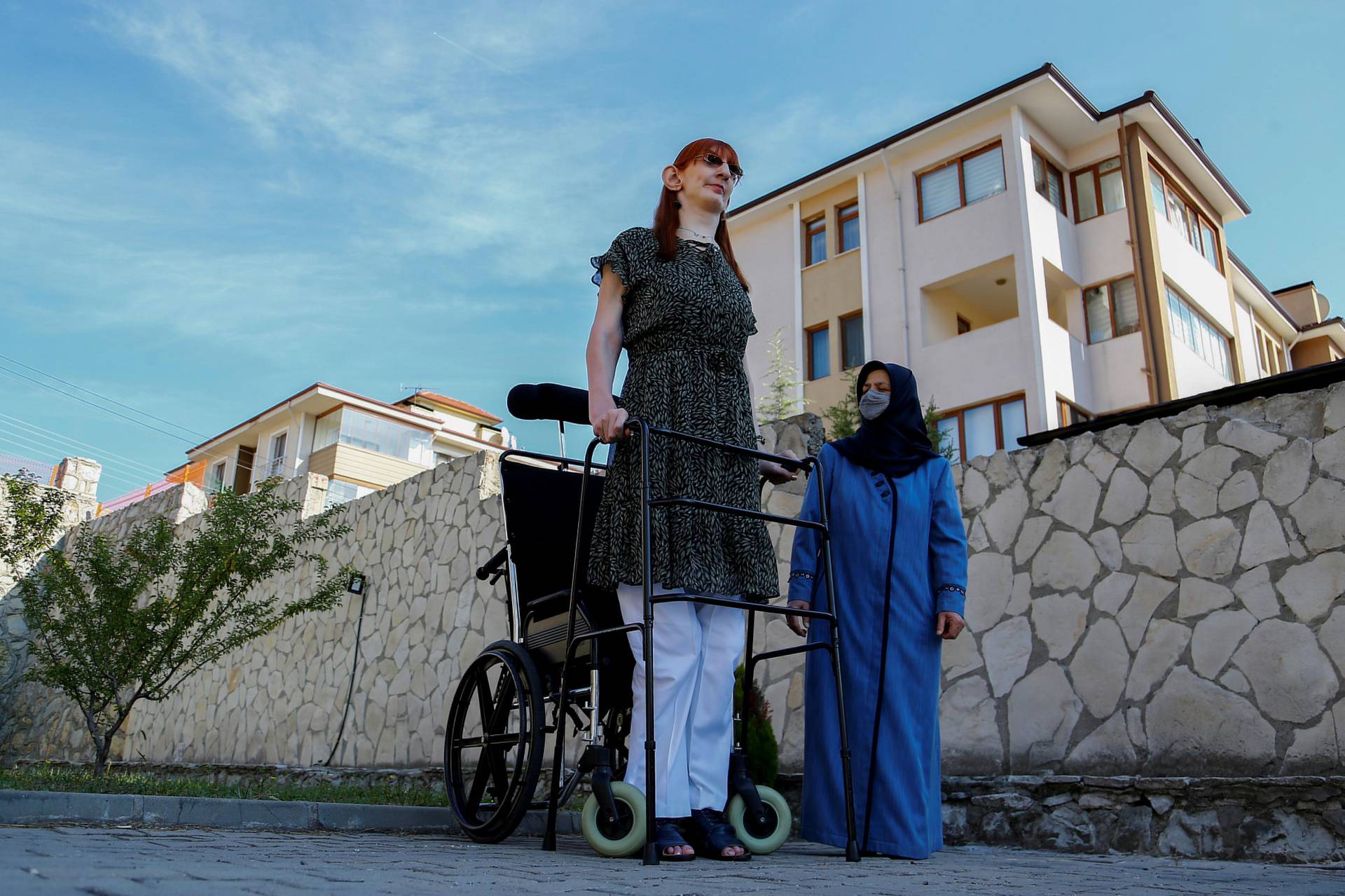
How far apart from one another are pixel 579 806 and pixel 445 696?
2604 millimetres

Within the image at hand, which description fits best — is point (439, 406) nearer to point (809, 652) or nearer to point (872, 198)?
point (872, 198)

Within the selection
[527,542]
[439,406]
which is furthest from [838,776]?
[439,406]

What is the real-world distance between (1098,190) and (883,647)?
14.8 m

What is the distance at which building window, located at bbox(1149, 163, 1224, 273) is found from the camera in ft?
51.4

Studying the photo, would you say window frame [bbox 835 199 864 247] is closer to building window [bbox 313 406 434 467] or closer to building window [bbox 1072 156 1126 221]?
building window [bbox 1072 156 1126 221]

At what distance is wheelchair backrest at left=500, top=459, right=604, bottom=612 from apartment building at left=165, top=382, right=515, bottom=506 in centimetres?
2497

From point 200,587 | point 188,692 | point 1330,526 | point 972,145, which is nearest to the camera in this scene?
point 1330,526

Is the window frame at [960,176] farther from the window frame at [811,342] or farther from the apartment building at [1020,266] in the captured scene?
the window frame at [811,342]

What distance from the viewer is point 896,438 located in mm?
3424

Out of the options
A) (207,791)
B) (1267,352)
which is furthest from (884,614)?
(1267,352)

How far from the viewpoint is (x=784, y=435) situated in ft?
19.7

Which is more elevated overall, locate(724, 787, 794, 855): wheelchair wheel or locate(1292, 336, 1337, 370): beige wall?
locate(1292, 336, 1337, 370): beige wall

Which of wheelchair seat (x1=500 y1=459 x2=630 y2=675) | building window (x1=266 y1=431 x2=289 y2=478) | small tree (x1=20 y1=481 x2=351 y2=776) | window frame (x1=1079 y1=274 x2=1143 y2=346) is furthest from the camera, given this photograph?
building window (x1=266 y1=431 x2=289 y2=478)

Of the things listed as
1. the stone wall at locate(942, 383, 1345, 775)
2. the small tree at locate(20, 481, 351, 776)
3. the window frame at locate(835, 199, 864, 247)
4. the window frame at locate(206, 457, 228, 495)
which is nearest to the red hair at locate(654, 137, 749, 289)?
the stone wall at locate(942, 383, 1345, 775)
